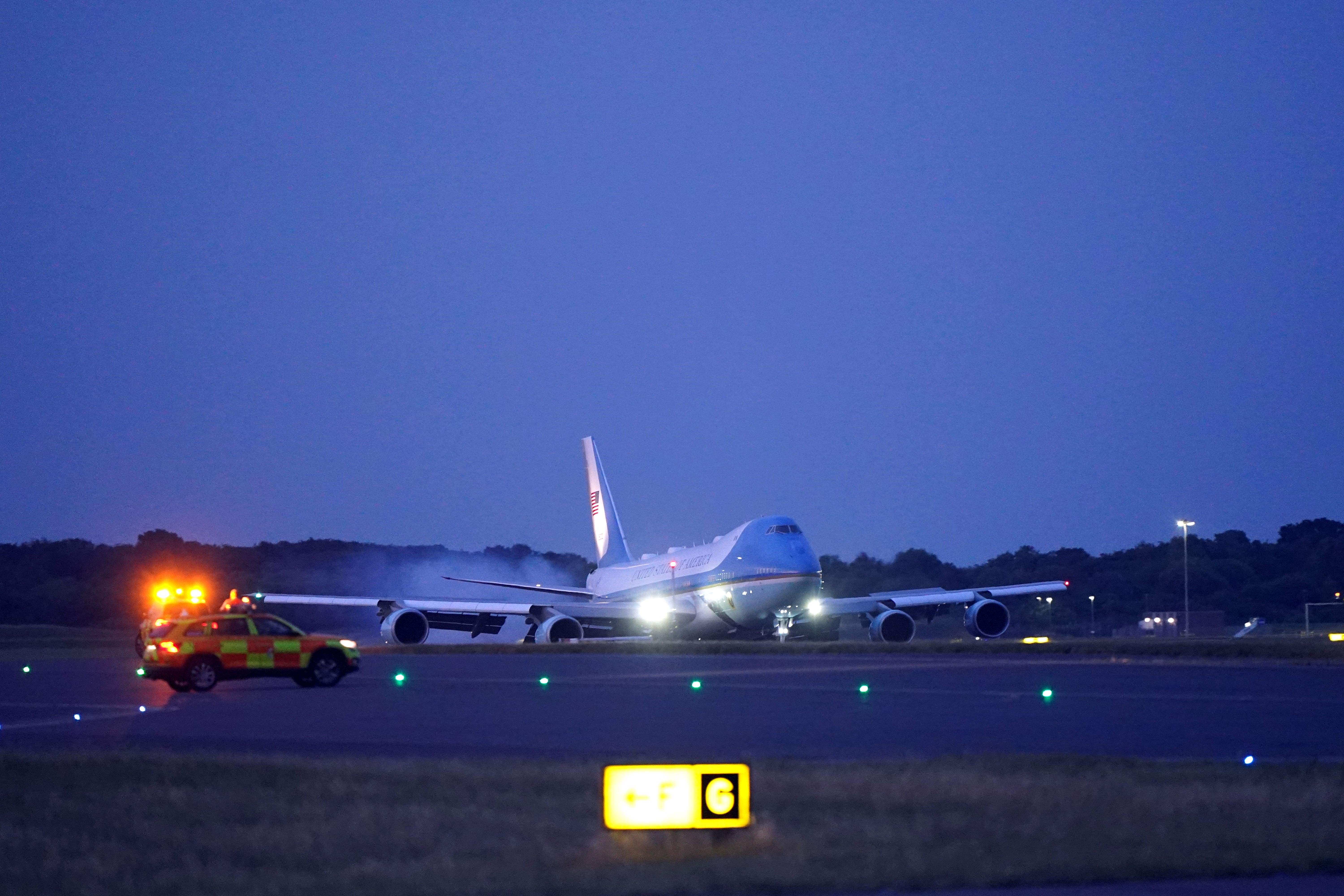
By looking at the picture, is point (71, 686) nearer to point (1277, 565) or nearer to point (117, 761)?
point (117, 761)

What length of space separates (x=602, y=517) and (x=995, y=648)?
37.2 m

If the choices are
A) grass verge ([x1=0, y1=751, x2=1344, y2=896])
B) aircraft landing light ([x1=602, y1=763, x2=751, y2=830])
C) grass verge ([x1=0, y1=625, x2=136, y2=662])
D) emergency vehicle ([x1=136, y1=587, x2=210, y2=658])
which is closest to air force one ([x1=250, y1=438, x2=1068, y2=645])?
emergency vehicle ([x1=136, y1=587, x2=210, y2=658])

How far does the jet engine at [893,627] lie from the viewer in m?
46.6

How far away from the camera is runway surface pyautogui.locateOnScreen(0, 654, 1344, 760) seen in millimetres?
12883

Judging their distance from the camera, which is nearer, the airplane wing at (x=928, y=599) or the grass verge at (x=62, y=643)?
the grass verge at (x=62, y=643)

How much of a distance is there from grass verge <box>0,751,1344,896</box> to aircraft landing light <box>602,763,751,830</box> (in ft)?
0.90

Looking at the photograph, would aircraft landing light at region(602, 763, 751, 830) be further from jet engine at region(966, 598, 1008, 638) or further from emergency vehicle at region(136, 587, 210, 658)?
jet engine at region(966, 598, 1008, 638)

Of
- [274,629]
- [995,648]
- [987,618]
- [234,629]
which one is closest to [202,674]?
[234,629]

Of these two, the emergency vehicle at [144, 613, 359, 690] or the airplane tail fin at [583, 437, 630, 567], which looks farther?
the airplane tail fin at [583, 437, 630, 567]

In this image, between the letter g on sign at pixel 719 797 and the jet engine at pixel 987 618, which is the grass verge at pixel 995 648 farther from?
the letter g on sign at pixel 719 797

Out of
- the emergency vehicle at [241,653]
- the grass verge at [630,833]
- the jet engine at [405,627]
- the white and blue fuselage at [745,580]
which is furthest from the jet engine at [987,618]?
the grass verge at [630,833]

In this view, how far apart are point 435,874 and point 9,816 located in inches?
142

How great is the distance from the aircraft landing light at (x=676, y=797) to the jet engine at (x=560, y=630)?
4217 centimetres

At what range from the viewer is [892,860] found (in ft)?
24.5
